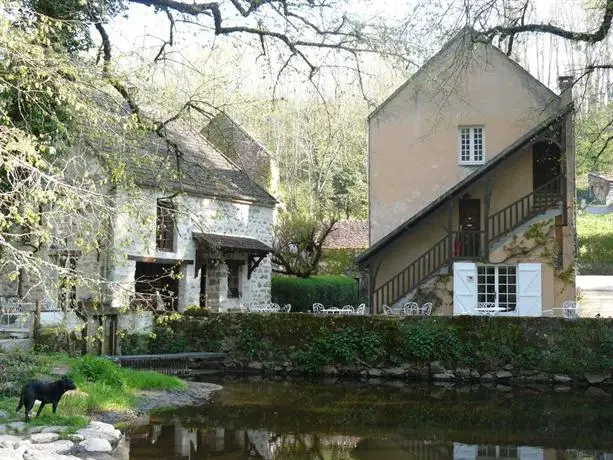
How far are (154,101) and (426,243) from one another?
13.1 m

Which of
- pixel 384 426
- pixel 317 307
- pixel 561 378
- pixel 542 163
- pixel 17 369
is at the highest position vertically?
pixel 542 163

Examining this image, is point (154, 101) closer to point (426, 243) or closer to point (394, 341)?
point (394, 341)

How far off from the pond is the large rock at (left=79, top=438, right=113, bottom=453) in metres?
0.31

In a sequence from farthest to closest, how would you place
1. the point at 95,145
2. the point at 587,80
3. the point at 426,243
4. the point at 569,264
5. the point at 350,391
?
the point at 426,243
the point at 569,264
the point at 350,391
the point at 587,80
the point at 95,145

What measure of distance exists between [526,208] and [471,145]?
263 centimetres

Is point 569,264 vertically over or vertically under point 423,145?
under

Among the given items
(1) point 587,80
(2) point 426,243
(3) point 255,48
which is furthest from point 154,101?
(2) point 426,243

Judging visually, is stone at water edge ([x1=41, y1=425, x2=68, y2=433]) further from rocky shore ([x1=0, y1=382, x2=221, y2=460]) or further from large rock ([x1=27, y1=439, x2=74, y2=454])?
large rock ([x1=27, y1=439, x2=74, y2=454])

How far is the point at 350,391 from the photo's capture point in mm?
15016

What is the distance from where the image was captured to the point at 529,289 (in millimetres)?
20312

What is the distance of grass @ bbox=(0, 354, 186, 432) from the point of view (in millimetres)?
9352

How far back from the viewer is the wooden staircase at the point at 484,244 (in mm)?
20500

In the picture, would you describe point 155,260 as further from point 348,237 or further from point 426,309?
point 348,237

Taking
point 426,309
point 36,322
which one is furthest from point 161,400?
point 426,309
